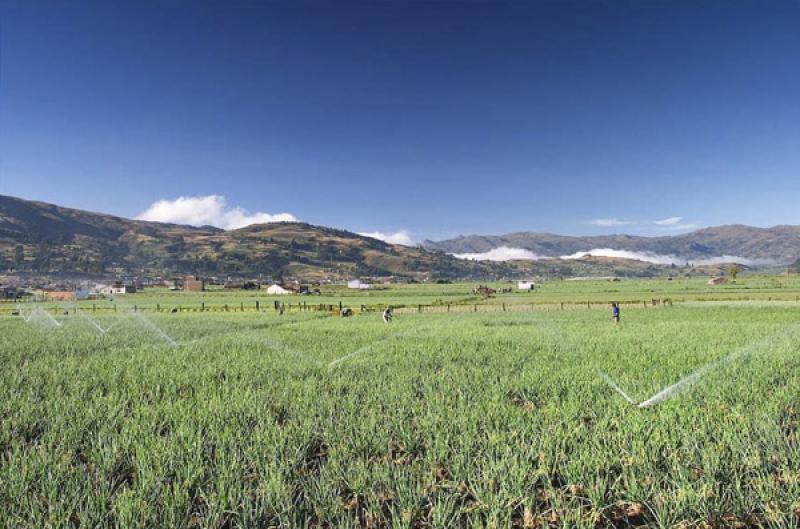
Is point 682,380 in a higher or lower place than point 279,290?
higher

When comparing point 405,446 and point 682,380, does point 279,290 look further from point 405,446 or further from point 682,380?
point 405,446

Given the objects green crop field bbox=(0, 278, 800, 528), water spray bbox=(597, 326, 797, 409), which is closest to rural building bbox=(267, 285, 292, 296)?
green crop field bbox=(0, 278, 800, 528)

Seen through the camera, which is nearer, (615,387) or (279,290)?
(615,387)

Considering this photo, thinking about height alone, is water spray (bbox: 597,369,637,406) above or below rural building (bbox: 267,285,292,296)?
above

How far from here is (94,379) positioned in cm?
1499

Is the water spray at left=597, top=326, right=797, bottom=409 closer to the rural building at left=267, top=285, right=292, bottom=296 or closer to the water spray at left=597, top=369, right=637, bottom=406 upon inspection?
the water spray at left=597, top=369, right=637, bottom=406

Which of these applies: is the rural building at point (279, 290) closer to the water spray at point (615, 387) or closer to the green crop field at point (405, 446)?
the green crop field at point (405, 446)

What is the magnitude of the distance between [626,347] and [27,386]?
76.2 feet

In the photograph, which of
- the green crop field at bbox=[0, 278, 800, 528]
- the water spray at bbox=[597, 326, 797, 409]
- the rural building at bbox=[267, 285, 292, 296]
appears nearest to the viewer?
the green crop field at bbox=[0, 278, 800, 528]

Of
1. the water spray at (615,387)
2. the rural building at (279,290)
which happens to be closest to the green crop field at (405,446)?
the water spray at (615,387)

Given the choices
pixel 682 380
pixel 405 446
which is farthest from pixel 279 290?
pixel 405 446

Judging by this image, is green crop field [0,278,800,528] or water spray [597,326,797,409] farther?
water spray [597,326,797,409]

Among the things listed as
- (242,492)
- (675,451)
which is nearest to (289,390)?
(242,492)

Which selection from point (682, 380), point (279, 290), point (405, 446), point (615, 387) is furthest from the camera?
point (279, 290)
